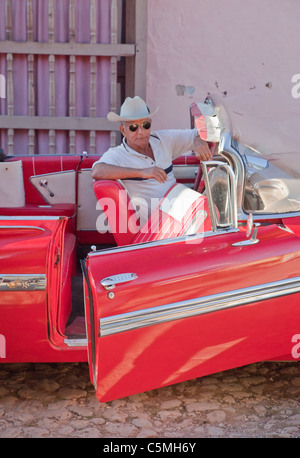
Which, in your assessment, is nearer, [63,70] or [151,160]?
[151,160]

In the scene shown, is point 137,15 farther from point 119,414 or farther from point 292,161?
point 119,414

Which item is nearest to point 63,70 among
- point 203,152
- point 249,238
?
point 203,152

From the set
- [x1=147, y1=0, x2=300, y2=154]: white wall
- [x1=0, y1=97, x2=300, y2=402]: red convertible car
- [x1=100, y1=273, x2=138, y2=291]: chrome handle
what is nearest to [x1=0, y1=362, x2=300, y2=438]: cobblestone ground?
[x1=0, y1=97, x2=300, y2=402]: red convertible car

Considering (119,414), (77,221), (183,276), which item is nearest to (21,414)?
(119,414)

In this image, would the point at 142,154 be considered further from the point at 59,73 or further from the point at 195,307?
the point at 59,73

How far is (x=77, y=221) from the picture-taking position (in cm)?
441

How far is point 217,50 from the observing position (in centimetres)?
625

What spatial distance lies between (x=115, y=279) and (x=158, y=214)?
77 cm

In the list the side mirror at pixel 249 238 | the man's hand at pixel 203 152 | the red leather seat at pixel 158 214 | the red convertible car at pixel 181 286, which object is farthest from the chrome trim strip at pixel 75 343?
the man's hand at pixel 203 152

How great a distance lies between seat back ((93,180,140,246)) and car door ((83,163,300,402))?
2.72 ft

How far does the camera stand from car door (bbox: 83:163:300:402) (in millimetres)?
2717

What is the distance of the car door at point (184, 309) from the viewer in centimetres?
272

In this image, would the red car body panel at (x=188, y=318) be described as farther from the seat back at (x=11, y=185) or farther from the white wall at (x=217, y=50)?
the white wall at (x=217, y=50)

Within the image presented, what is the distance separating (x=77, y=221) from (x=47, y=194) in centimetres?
27
